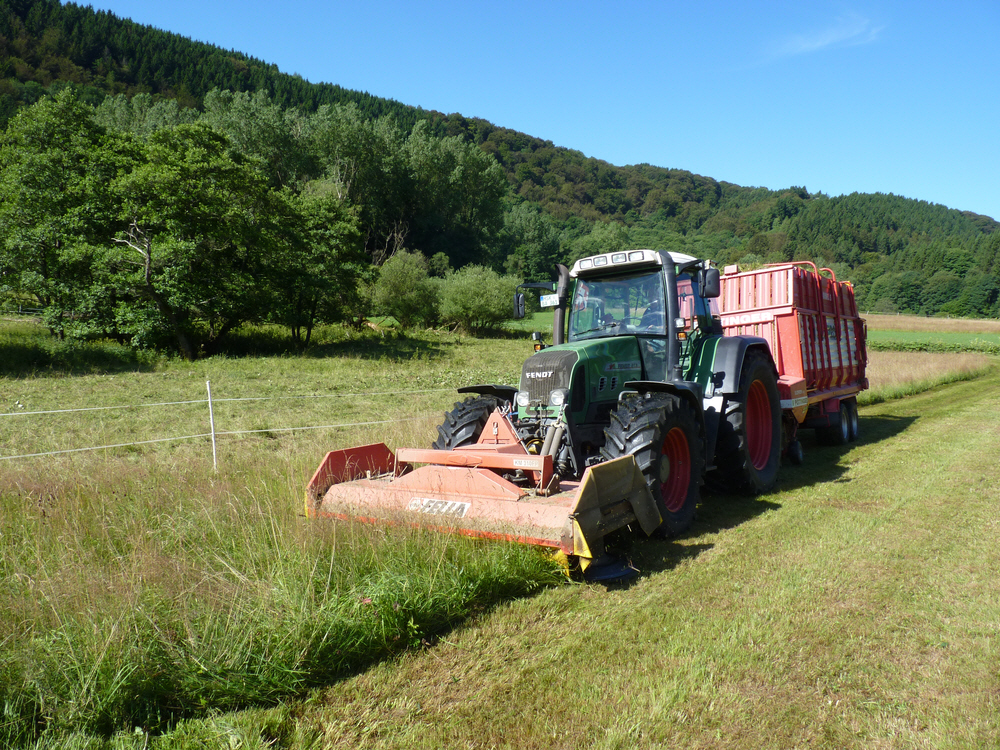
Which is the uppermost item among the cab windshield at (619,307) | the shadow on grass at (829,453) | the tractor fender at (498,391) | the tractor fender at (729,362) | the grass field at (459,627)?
the cab windshield at (619,307)

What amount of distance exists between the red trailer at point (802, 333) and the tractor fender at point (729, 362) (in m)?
1.64

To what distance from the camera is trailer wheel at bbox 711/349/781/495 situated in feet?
22.2

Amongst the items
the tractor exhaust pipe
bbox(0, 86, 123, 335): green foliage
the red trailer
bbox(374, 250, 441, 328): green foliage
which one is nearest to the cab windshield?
the tractor exhaust pipe

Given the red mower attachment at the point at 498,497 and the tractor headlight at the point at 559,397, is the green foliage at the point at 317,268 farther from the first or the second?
the tractor headlight at the point at 559,397

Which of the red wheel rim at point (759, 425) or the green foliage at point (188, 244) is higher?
the green foliage at point (188, 244)

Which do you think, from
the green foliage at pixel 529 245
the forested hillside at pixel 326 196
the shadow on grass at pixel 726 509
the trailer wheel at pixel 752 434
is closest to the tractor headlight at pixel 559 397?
the shadow on grass at pixel 726 509

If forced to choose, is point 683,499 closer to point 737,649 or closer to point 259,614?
point 737,649

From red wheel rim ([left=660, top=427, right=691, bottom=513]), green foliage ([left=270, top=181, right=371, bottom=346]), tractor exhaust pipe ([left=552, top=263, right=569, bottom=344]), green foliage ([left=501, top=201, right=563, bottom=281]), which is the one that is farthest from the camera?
green foliage ([left=501, top=201, right=563, bottom=281])

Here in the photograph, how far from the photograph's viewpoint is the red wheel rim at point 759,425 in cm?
795

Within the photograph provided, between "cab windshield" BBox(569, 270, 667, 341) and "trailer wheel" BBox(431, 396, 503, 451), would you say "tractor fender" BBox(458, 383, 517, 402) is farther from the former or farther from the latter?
"cab windshield" BBox(569, 270, 667, 341)

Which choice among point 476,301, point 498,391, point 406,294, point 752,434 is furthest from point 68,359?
point 476,301

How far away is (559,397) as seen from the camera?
5715 mm

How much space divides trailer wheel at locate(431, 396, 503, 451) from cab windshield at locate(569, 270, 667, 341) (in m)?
1.37

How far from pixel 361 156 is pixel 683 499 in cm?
5357
